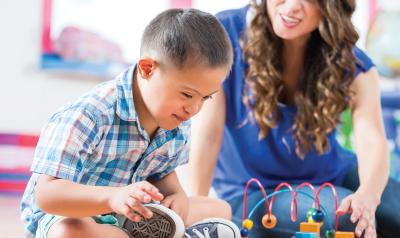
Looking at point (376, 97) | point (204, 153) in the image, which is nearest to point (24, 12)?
point (204, 153)

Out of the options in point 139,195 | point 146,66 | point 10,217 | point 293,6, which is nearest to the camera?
point 139,195

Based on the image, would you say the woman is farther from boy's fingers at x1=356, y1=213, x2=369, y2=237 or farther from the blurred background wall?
the blurred background wall

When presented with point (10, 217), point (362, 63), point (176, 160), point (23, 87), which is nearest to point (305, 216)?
point (176, 160)

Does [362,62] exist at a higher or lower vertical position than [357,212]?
higher

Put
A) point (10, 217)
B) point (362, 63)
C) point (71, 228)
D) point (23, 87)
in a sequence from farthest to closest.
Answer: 1. point (23, 87)
2. point (10, 217)
3. point (362, 63)
4. point (71, 228)

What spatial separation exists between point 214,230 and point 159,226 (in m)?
0.15

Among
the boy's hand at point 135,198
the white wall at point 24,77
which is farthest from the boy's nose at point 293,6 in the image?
the white wall at point 24,77

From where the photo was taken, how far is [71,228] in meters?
0.62

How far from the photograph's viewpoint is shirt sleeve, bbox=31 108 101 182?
0.63 meters

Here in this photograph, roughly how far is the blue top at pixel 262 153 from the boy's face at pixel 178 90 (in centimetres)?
47

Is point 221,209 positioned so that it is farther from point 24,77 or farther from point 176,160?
point 24,77

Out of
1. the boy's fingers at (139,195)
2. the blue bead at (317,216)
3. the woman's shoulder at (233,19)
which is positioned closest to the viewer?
the boy's fingers at (139,195)

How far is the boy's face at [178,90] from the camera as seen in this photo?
70 cm

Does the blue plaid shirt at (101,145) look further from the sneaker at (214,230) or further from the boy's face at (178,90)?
the sneaker at (214,230)
